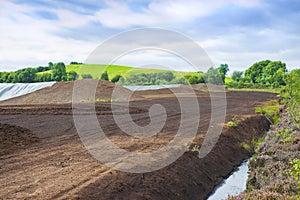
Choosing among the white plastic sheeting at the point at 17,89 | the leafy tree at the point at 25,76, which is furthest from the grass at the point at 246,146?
the leafy tree at the point at 25,76

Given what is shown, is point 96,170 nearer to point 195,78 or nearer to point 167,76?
point 167,76

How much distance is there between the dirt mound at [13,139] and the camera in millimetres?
12414

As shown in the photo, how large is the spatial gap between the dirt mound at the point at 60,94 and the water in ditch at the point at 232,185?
22760 mm

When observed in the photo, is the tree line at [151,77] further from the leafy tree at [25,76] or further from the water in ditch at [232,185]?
the water in ditch at [232,185]

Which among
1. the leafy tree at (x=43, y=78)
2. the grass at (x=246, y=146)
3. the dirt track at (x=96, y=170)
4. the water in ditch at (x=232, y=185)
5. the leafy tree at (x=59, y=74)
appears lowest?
the water in ditch at (x=232, y=185)

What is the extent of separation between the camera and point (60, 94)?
3712 cm

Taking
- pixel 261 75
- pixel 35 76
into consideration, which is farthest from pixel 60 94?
pixel 261 75

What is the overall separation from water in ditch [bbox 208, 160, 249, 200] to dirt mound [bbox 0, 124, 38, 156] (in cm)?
716

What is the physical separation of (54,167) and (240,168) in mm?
7773

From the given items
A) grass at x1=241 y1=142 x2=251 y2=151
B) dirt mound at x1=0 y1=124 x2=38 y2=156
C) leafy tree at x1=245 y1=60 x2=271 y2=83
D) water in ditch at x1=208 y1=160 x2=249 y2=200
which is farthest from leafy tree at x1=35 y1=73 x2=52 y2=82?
water in ditch at x1=208 y1=160 x2=249 y2=200

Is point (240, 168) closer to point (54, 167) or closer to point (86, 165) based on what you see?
point (86, 165)

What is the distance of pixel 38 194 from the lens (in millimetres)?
7938

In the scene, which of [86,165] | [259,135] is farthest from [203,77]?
[86,165]

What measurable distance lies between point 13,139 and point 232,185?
852 cm
